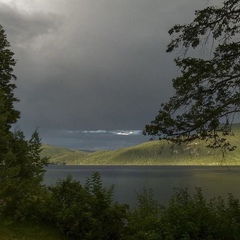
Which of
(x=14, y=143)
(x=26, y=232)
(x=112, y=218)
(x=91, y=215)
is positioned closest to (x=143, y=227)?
(x=112, y=218)

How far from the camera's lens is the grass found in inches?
491

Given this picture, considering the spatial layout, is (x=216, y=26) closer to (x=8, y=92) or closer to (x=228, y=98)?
(x=228, y=98)

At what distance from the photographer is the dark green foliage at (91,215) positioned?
1169 cm

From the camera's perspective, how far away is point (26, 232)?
42.5 ft

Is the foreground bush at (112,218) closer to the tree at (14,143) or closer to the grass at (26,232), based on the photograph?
the grass at (26,232)

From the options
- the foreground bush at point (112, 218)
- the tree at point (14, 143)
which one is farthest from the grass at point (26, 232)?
the tree at point (14, 143)

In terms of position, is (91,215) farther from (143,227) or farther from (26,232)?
(26,232)

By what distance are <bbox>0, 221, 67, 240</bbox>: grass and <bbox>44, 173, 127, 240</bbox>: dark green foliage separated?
391 millimetres

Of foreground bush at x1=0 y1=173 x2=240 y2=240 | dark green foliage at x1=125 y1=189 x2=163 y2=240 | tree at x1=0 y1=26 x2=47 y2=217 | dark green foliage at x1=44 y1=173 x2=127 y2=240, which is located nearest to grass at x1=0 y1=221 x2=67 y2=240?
foreground bush at x1=0 y1=173 x2=240 y2=240

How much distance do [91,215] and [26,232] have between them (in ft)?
10.1

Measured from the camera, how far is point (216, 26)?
38.7 feet

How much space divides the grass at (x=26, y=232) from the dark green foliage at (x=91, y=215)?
15.4 inches

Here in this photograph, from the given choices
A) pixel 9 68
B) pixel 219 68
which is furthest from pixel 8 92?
pixel 219 68

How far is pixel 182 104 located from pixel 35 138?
17.8 meters
